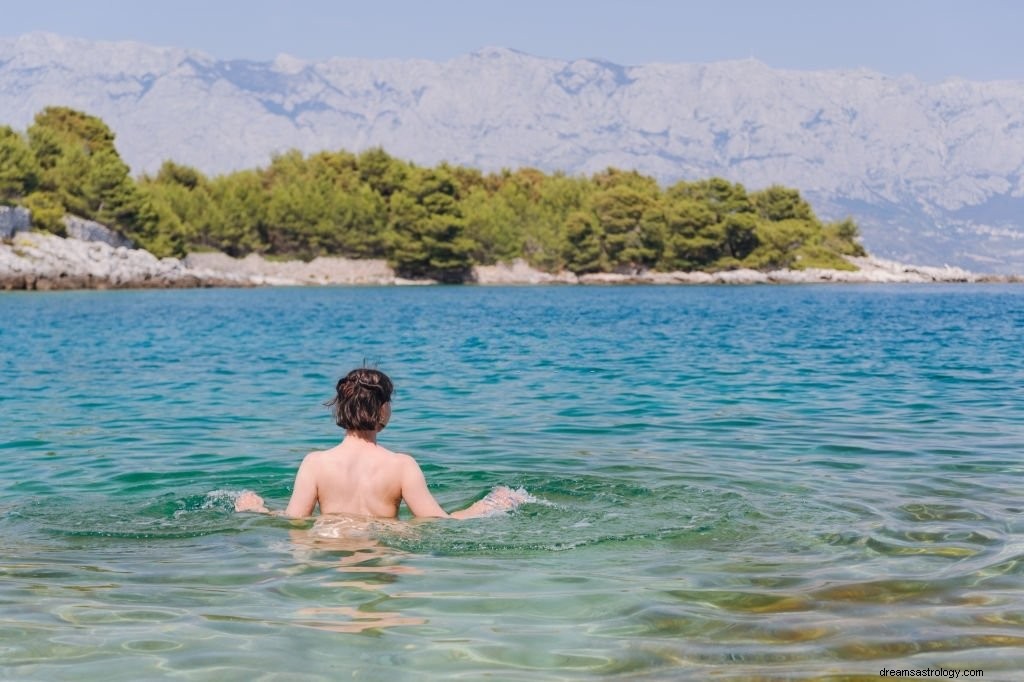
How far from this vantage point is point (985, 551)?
823 centimetres

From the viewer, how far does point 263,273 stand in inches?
4966

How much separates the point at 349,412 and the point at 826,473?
19.4 ft

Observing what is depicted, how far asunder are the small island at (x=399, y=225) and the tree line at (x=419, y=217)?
6.8 inches

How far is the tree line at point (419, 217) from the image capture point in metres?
114

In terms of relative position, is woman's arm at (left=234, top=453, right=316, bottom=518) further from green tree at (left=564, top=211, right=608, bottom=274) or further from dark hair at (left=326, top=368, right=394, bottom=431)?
green tree at (left=564, top=211, right=608, bottom=274)

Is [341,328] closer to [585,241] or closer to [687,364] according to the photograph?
[687,364]

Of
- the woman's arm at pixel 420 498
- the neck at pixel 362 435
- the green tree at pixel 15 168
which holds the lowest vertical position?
the woman's arm at pixel 420 498

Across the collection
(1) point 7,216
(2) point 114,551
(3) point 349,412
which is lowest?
(2) point 114,551

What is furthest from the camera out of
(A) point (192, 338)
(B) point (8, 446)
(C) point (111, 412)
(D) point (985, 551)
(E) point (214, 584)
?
(A) point (192, 338)

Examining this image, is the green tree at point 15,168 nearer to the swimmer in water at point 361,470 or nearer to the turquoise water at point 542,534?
the turquoise water at point 542,534

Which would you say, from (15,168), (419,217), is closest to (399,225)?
(419,217)

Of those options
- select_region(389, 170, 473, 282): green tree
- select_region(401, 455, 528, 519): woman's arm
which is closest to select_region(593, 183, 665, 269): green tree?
select_region(389, 170, 473, 282): green tree

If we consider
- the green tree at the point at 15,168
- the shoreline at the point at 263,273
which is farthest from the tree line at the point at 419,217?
Answer: the green tree at the point at 15,168

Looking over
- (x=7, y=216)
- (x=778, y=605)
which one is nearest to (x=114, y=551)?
(x=778, y=605)
